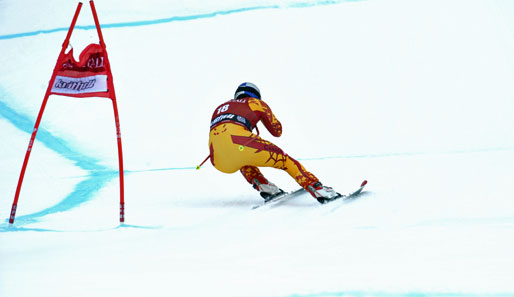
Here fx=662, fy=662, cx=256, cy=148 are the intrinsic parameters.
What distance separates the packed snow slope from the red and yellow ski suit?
0.57 feet

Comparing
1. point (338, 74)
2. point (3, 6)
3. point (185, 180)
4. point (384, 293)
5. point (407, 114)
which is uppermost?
point (3, 6)

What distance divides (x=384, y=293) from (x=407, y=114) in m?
3.53

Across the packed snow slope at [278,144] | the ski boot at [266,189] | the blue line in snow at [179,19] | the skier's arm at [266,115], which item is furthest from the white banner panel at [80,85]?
the blue line in snow at [179,19]

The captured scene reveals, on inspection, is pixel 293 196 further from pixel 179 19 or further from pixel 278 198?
pixel 179 19

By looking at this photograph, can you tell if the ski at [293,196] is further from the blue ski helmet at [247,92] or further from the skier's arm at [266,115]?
Result: the blue ski helmet at [247,92]

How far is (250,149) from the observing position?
2936mm

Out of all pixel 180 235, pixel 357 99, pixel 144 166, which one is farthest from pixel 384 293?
pixel 357 99

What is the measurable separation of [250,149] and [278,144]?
1.97m

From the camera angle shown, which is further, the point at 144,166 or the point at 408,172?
the point at 144,166

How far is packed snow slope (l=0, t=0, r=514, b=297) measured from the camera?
2014 millimetres

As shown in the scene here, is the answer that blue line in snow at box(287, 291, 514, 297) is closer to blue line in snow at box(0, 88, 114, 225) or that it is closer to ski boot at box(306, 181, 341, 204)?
ski boot at box(306, 181, 341, 204)

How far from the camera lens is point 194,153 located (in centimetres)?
472

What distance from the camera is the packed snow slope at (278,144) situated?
2.01 m

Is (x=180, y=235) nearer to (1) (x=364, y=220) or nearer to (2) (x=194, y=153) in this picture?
(1) (x=364, y=220)
